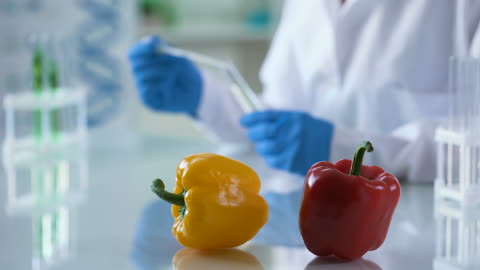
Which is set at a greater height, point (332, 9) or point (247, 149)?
point (332, 9)

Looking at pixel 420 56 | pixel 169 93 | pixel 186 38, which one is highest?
pixel 420 56

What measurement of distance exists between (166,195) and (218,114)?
831mm

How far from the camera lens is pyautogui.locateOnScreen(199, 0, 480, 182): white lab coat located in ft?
4.14

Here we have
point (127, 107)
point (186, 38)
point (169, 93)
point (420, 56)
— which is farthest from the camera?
point (186, 38)

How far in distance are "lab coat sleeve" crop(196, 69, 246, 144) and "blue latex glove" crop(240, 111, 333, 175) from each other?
377mm

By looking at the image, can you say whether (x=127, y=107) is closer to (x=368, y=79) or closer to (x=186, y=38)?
(x=368, y=79)

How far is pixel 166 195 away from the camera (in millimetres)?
817

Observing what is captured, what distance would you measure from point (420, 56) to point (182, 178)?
71 cm

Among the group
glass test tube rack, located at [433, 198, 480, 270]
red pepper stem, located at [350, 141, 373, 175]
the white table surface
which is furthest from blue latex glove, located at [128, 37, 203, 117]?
red pepper stem, located at [350, 141, 373, 175]

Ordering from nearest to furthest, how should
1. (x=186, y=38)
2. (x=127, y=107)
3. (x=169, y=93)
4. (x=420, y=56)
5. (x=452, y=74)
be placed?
(x=452, y=74), (x=420, y=56), (x=169, y=93), (x=127, y=107), (x=186, y=38)

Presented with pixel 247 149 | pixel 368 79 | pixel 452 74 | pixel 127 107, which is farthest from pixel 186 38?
pixel 452 74

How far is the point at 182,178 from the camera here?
0.83 m

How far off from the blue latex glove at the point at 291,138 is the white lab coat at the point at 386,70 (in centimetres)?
3

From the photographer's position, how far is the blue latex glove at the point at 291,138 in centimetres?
122
